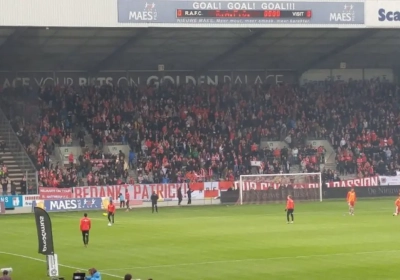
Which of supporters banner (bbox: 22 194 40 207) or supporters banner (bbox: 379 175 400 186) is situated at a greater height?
supporters banner (bbox: 379 175 400 186)

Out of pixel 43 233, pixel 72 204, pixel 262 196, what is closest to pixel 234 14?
pixel 262 196

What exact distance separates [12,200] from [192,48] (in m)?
17.8

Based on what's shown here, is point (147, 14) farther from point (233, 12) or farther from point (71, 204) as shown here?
point (71, 204)

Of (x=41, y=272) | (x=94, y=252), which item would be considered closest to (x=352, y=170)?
(x=94, y=252)

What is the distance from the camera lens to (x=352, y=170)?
72500 millimetres

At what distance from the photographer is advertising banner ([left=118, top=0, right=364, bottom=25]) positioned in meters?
57.7

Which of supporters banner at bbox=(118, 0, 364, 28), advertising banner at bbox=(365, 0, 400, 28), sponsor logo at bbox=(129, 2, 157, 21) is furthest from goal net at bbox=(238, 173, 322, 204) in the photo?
sponsor logo at bbox=(129, 2, 157, 21)

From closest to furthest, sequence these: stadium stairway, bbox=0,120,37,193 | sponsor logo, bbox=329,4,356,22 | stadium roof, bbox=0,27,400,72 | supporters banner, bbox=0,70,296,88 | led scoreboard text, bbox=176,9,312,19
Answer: led scoreboard text, bbox=176,9,312,19 → sponsor logo, bbox=329,4,356,22 → stadium stairway, bbox=0,120,37,193 → stadium roof, bbox=0,27,400,72 → supporters banner, bbox=0,70,296,88

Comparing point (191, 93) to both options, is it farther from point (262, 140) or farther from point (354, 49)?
point (354, 49)

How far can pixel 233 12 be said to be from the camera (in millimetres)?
58531

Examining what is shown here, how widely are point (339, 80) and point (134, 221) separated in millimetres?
32715

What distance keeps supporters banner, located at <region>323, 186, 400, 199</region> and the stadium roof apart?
10.1 m

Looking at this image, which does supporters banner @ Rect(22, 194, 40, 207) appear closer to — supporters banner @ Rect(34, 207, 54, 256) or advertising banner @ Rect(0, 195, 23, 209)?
advertising banner @ Rect(0, 195, 23, 209)

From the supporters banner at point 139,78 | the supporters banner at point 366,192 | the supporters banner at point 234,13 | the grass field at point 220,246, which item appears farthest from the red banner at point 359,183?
the supporters banner at point 234,13
